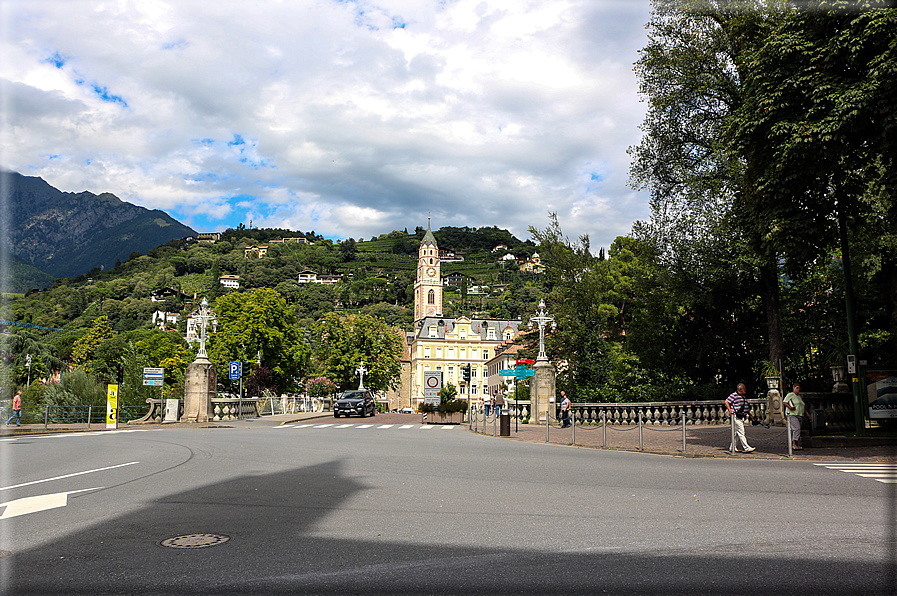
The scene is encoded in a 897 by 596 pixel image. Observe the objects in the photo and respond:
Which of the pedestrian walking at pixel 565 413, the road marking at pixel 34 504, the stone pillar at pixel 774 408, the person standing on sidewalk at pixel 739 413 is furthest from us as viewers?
the pedestrian walking at pixel 565 413

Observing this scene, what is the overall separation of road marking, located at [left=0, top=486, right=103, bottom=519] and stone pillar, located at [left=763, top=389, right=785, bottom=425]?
75.7 feet

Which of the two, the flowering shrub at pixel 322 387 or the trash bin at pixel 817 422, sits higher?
the trash bin at pixel 817 422

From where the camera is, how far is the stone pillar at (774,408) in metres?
23.8

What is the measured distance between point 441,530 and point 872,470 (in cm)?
987

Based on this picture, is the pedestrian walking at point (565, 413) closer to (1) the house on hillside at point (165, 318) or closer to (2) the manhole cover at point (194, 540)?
(2) the manhole cover at point (194, 540)

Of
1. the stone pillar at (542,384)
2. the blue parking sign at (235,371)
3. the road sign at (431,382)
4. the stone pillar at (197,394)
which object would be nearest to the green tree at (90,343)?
the blue parking sign at (235,371)

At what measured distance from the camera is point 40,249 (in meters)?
196

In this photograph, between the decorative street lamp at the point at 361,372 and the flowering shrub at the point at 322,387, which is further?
the flowering shrub at the point at 322,387

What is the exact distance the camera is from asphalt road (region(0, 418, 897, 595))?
15.6 feet

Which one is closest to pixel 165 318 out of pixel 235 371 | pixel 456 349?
pixel 456 349

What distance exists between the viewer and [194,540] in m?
6.04

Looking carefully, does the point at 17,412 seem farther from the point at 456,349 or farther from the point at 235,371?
the point at 456,349

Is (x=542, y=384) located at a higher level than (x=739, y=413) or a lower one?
higher

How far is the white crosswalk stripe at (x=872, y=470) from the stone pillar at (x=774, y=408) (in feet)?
36.7
